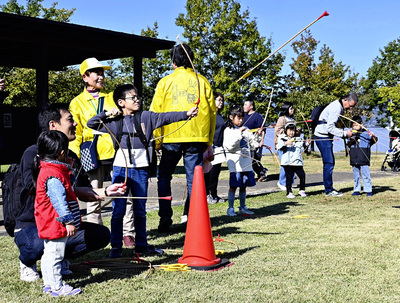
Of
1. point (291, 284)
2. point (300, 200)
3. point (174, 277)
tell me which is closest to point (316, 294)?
point (291, 284)

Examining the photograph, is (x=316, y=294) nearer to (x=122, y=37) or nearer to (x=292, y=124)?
(x=292, y=124)

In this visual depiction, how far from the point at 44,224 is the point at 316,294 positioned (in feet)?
6.58

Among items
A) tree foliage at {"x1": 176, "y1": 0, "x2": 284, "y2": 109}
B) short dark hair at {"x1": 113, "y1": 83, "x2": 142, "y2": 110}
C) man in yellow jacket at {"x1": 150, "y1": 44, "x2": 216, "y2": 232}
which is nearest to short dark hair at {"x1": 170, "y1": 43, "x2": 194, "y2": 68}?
man in yellow jacket at {"x1": 150, "y1": 44, "x2": 216, "y2": 232}

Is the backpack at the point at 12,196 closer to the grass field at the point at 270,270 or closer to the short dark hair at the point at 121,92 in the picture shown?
the grass field at the point at 270,270

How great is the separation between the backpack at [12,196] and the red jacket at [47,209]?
47 centimetres

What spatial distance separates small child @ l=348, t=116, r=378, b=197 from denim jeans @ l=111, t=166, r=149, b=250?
21.2 ft

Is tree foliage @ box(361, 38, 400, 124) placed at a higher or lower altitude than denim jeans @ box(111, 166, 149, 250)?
higher

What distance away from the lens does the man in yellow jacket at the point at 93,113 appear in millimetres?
5617

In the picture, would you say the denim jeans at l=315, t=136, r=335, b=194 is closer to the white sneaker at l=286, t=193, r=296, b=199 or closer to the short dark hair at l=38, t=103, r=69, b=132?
the white sneaker at l=286, t=193, r=296, b=199

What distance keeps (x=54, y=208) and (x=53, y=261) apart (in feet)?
1.28

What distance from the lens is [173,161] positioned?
650 centimetres

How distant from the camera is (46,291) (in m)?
3.96

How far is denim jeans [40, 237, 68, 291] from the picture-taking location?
A: 12.7ft

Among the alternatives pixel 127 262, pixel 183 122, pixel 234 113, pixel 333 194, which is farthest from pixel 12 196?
pixel 333 194
